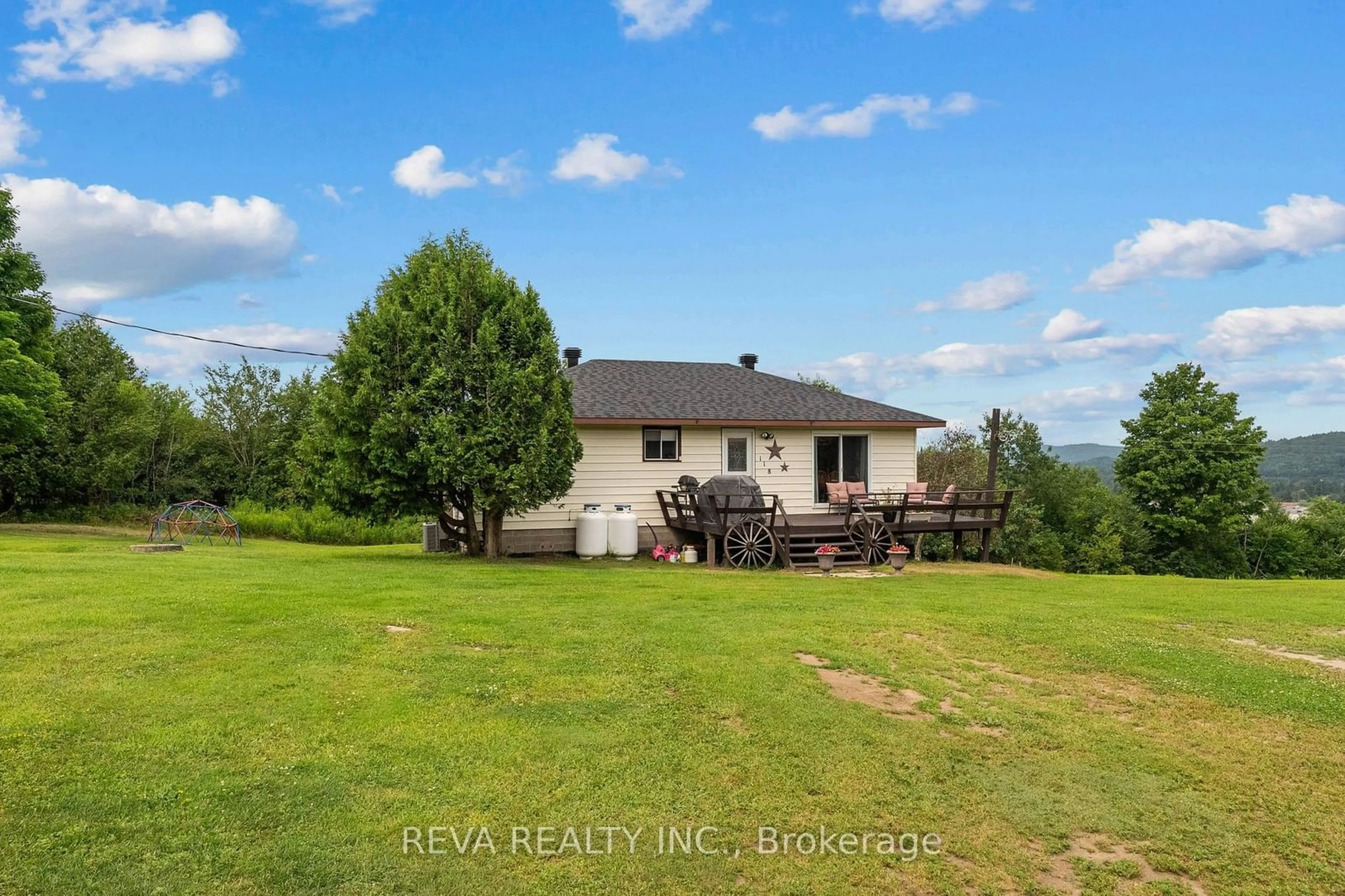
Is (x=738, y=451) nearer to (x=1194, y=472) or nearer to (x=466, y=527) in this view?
(x=466, y=527)

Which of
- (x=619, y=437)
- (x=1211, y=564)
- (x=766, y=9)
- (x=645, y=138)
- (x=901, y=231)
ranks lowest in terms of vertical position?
(x=1211, y=564)

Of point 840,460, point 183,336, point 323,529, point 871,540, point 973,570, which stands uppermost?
point 183,336

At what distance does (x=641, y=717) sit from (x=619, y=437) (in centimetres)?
1264

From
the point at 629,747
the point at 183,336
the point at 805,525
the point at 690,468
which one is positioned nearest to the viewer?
the point at 629,747

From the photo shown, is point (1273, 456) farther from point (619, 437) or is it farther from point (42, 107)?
point (42, 107)

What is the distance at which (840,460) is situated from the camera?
778 inches

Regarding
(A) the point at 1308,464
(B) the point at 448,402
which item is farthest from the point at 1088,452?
(B) the point at 448,402

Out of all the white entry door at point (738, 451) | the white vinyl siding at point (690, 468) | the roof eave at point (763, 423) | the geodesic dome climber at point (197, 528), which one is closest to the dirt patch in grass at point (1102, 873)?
the roof eave at point (763, 423)

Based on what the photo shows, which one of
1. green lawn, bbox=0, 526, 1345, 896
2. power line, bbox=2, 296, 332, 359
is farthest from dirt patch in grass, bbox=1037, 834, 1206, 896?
power line, bbox=2, 296, 332, 359

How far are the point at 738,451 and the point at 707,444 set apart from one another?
2.42 feet

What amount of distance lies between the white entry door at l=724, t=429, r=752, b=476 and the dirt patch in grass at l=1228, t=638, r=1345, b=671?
1090 centimetres

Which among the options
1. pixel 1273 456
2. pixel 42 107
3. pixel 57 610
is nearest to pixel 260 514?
pixel 42 107

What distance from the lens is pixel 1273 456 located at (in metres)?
114

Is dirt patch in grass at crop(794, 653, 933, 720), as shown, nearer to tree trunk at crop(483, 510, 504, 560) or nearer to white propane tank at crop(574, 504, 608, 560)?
tree trunk at crop(483, 510, 504, 560)
